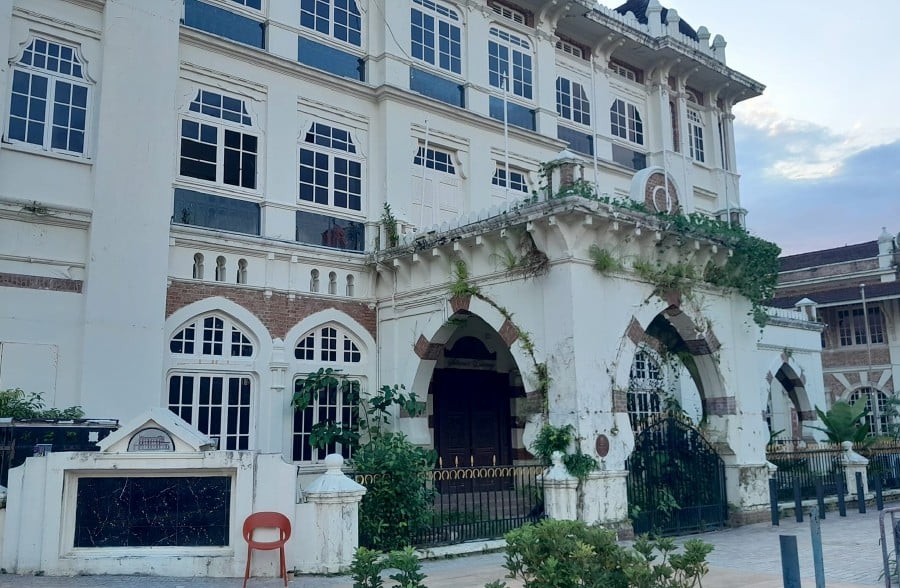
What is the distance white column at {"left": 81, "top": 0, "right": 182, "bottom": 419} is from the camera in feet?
39.5

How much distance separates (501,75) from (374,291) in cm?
617

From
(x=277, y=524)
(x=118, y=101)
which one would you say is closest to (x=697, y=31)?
(x=118, y=101)

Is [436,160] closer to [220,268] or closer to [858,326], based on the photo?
[220,268]

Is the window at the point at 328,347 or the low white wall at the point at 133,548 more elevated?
the window at the point at 328,347

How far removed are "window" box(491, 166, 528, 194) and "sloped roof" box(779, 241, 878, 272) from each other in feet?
70.6

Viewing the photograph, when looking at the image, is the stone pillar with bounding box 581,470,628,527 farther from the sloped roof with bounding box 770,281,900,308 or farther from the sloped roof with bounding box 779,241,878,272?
the sloped roof with bounding box 779,241,878,272

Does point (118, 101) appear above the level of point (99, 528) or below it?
above

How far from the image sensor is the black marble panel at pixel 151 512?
30.1ft

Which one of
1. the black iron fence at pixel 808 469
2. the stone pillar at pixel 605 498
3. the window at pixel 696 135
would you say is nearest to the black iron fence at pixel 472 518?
the stone pillar at pixel 605 498

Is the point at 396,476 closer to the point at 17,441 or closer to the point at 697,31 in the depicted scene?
the point at 17,441

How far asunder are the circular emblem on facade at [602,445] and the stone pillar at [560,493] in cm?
69

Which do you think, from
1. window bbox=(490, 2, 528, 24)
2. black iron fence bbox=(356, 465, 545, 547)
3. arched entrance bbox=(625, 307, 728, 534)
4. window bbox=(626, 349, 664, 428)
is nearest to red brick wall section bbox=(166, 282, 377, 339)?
black iron fence bbox=(356, 465, 545, 547)

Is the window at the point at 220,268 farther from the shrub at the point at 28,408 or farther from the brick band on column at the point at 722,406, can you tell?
the brick band on column at the point at 722,406

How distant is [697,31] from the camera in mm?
23594
